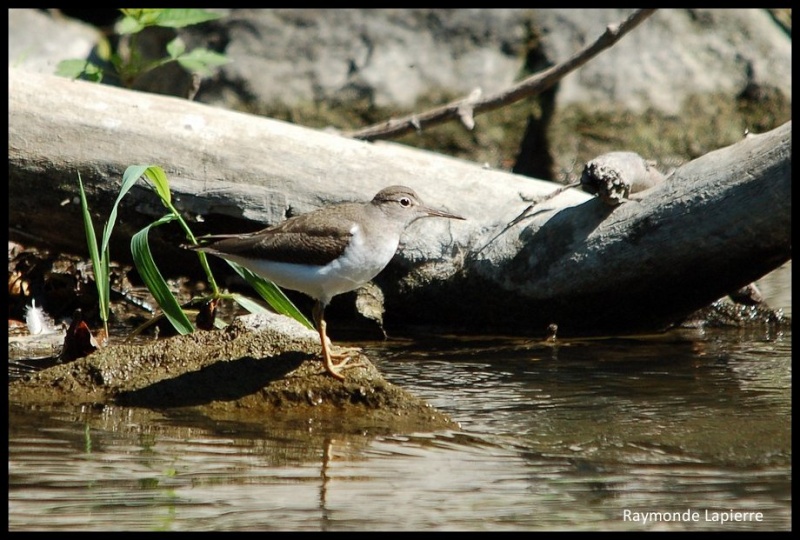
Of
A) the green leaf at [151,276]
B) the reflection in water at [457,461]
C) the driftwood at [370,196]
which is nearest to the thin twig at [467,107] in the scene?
the driftwood at [370,196]

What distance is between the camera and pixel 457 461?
4.52 metres

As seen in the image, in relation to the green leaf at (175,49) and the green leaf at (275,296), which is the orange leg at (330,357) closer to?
the green leaf at (275,296)

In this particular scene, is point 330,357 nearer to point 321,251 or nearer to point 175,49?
point 321,251

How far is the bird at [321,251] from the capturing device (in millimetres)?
5492

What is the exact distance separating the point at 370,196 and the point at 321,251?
1550mm

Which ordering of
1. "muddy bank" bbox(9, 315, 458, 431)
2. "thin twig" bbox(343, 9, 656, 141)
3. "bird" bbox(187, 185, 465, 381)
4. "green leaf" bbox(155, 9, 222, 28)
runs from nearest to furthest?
"muddy bank" bbox(9, 315, 458, 431)
"bird" bbox(187, 185, 465, 381)
"green leaf" bbox(155, 9, 222, 28)
"thin twig" bbox(343, 9, 656, 141)

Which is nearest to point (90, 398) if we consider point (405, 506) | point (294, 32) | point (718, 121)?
point (405, 506)

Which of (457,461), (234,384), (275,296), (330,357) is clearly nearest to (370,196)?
(275,296)

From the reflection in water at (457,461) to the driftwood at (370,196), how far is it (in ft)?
2.52

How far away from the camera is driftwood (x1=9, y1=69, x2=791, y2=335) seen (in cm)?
655

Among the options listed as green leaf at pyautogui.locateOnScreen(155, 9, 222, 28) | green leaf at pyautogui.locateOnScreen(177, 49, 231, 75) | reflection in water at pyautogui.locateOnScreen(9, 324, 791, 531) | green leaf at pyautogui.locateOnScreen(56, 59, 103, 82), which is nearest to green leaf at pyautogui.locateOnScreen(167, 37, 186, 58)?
green leaf at pyautogui.locateOnScreen(177, 49, 231, 75)

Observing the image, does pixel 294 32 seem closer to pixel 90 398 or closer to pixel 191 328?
pixel 191 328

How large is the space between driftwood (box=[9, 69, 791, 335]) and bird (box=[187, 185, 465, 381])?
3.93ft

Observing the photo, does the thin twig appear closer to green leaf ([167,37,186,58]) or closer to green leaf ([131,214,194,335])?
green leaf ([167,37,186,58])
